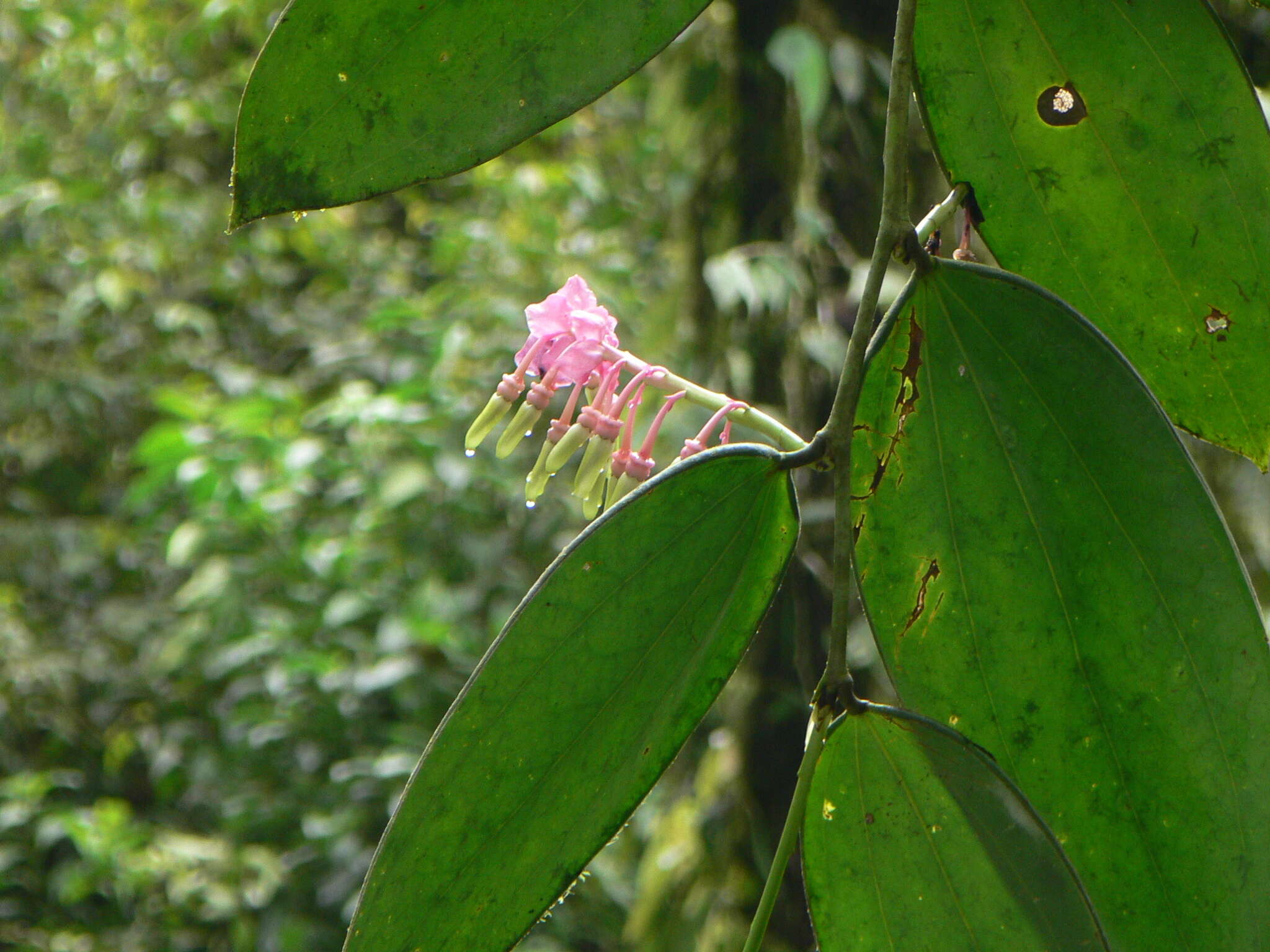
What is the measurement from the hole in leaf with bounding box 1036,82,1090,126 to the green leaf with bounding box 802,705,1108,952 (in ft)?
0.58

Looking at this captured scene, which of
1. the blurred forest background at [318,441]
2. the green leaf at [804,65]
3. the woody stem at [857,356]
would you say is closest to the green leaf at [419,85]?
the woody stem at [857,356]

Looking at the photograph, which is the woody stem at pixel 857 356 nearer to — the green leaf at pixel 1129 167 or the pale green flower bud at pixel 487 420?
the green leaf at pixel 1129 167

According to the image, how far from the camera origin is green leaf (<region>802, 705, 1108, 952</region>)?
1.01 ft

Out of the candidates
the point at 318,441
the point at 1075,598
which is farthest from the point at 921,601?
the point at 318,441

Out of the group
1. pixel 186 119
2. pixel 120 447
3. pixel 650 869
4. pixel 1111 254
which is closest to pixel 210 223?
pixel 186 119

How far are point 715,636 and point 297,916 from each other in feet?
5.45

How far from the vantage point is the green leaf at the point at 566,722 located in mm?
301

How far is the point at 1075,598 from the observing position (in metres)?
0.33

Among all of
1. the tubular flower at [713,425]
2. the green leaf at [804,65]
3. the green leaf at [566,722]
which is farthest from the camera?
the green leaf at [804,65]

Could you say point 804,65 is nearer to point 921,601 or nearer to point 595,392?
point 595,392

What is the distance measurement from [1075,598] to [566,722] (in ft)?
0.46

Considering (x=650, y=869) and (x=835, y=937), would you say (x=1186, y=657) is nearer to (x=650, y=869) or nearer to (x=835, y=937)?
(x=835, y=937)

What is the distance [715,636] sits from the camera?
322mm

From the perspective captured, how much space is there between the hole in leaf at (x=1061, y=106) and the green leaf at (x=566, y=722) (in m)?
0.13
